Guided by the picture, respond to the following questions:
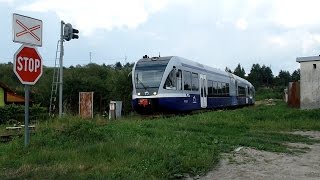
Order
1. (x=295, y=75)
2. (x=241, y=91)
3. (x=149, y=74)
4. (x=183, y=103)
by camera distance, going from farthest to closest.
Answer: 1. (x=295, y=75)
2. (x=241, y=91)
3. (x=183, y=103)
4. (x=149, y=74)

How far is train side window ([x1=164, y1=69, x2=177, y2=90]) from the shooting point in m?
23.0

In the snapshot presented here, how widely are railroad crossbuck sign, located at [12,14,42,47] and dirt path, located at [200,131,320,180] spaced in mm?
4393

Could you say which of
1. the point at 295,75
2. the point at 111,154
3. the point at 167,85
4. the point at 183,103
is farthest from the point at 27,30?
the point at 295,75

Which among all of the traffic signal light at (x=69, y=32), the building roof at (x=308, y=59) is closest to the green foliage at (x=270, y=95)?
the building roof at (x=308, y=59)

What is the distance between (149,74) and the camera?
2348 cm

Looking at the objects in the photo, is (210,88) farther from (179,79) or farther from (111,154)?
(111,154)

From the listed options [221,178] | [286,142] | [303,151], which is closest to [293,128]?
[286,142]

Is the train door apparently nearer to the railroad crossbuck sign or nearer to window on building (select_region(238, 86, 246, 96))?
window on building (select_region(238, 86, 246, 96))

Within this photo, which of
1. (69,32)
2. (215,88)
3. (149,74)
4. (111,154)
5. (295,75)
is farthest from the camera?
(295,75)

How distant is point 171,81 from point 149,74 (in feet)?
4.00

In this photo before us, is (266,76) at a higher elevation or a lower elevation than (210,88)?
higher

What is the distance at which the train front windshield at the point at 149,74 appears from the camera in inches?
909

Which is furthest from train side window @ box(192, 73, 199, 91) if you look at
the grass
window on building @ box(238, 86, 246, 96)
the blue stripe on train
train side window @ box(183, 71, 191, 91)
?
window on building @ box(238, 86, 246, 96)

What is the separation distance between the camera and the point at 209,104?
29625mm
